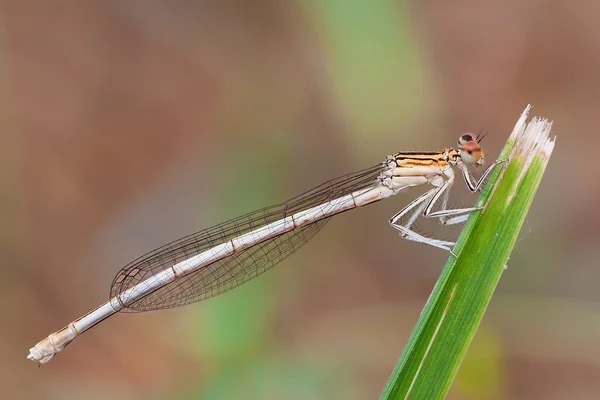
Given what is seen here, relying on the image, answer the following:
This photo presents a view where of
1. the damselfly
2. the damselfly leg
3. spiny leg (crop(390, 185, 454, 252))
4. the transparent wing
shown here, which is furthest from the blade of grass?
the transparent wing

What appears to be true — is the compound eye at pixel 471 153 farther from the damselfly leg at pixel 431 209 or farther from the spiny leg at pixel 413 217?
the spiny leg at pixel 413 217

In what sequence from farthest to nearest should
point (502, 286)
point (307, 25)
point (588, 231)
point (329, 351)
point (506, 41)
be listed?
point (506, 41) < point (307, 25) < point (588, 231) < point (502, 286) < point (329, 351)

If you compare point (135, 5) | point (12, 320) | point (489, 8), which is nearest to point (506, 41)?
point (489, 8)

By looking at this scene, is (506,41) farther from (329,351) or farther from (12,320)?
(12,320)

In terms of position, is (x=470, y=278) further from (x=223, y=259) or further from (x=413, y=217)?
(x=223, y=259)

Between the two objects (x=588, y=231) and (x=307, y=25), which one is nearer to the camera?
(x=588, y=231)

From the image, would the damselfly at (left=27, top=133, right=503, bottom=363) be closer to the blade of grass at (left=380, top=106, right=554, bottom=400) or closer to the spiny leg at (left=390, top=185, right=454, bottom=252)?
the spiny leg at (left=390, top=185, right=454, bottom=252)
